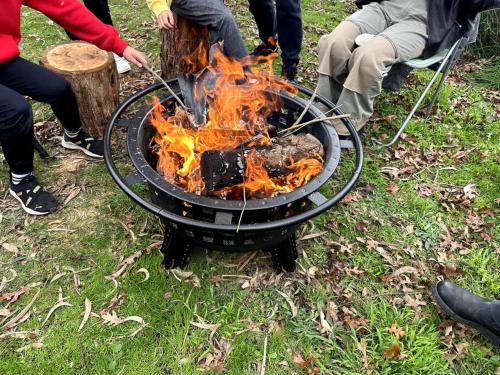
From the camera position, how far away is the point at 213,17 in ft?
11.4

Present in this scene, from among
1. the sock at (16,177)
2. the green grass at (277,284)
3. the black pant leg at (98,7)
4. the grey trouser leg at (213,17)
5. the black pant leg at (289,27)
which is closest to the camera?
Answer: the green grass at (277,284)

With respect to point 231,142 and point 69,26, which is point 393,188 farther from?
point 69,26

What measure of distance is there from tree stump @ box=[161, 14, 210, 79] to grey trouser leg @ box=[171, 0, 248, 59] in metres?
0.14

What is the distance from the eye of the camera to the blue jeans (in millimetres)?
4059

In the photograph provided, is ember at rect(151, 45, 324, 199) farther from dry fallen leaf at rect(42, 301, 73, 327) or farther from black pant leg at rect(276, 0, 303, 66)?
black pant leg at rect(276, 0, 303, 66)

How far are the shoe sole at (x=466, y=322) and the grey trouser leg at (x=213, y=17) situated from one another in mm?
2736

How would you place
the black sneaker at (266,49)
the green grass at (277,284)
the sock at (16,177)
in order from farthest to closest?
the black sneaker at (266,49) → the sock at (16,177) → the green grass at (277,284)

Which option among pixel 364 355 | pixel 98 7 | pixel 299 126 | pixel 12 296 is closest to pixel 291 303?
pixel 364 355

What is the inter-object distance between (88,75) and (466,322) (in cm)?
352

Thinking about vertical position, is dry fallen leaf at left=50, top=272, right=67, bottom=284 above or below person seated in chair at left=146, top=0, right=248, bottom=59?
below

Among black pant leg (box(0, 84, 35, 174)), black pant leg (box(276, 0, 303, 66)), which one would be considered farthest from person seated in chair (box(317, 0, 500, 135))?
black pant leg (box(0, 84, 35, 174))

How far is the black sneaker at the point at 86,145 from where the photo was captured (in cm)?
361

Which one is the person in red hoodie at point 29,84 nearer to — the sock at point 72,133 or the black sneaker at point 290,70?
the sock at point 72,133

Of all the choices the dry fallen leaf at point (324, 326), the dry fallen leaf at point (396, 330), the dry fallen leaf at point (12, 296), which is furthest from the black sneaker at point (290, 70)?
the dry fallen leaf at point (12, 296)
